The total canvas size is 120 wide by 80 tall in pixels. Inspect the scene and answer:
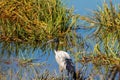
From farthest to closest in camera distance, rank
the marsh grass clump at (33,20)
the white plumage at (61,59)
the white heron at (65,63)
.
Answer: the marsh grass clump at (33,20)
the white plumage at (61,59)
the white heron at (65,63)

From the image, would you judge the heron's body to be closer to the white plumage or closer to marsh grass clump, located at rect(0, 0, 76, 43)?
the white plumage

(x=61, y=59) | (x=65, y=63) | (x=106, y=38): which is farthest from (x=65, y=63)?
(x=106, y=38)

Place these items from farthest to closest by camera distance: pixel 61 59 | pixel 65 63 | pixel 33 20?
pixel 33 20, pixel 61 59, pixel 65 63

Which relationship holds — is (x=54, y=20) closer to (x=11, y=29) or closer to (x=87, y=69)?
(x=11, y=29)

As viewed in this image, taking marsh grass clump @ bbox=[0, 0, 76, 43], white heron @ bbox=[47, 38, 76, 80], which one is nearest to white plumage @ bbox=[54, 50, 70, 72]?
white heron @ bbox=[47, 38, 76, 80]

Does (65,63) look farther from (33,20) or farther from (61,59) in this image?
(33,20)

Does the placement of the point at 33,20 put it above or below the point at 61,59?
above

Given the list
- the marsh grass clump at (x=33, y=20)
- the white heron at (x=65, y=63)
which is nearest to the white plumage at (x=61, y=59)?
the white heron at (x=65, y=63)

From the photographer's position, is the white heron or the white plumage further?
the white plumage

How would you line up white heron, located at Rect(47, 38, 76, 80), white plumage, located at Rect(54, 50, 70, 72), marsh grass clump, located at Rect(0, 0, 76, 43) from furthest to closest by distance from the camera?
marsh grass clump, located at Rect(0, 0, 76, 43) < white plumage, located at Rect(54, 50, 70, 72) < white heron, located at Rect(47, 38, 76, 80)

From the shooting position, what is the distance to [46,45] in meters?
6.11

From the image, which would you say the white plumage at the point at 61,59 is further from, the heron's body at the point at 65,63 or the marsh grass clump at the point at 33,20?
the marsh grass clump at the point at 33,20

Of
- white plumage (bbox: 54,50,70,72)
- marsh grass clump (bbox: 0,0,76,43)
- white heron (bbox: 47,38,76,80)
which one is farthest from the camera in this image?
marsh grass clump (bbox: 0,0,76,43)

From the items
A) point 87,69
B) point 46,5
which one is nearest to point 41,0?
point 46,5
